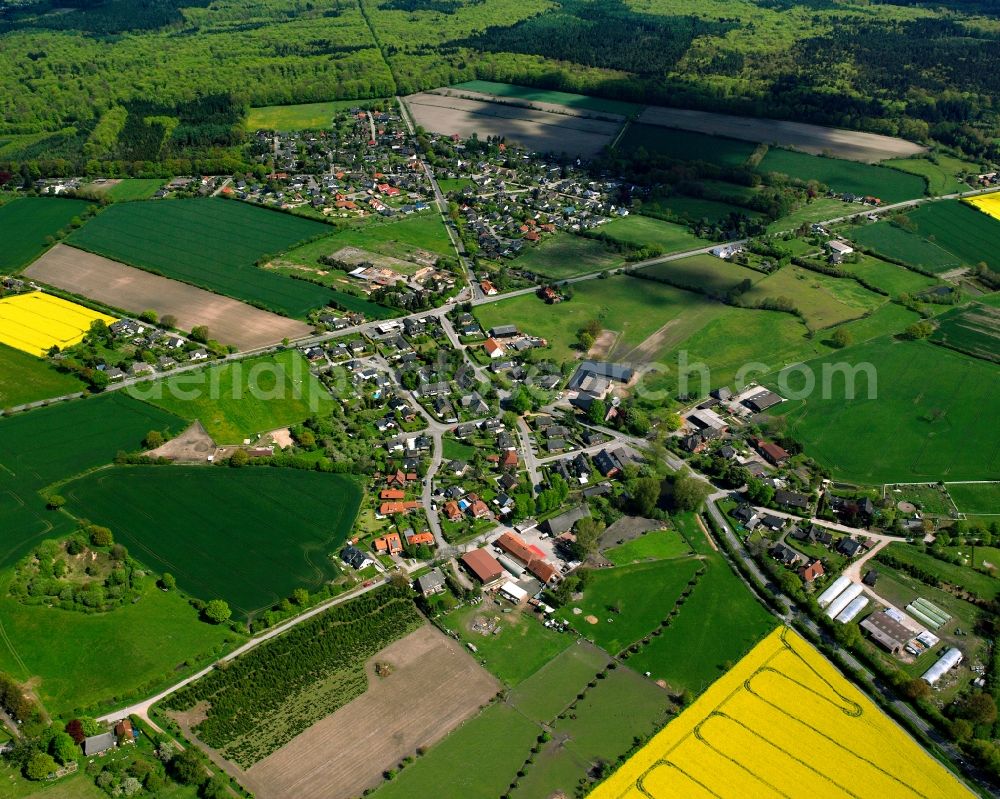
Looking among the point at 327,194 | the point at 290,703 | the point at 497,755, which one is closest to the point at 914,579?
the point at 497,755

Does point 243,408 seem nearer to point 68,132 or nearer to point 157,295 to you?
point 157,295

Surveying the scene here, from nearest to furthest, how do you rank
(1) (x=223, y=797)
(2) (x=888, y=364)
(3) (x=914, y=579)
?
(1) (x=223, y=797)
(3) (x=914, y=579)
(2) (x=888, y=364)

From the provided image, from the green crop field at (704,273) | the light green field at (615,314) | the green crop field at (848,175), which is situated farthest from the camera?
the green crop field at (848,175)

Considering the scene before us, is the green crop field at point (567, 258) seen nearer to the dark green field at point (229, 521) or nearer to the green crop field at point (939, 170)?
the dark green field at point (229, 521)

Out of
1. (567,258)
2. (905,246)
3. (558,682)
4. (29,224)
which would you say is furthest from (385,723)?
(29,224)

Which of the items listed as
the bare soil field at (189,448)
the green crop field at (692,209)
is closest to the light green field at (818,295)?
the green crop field at (692,209)

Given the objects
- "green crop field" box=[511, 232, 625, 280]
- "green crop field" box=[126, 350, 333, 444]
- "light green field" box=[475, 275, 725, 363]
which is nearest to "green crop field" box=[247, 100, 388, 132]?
"green crop field" box=[511, 232, 625, 280]

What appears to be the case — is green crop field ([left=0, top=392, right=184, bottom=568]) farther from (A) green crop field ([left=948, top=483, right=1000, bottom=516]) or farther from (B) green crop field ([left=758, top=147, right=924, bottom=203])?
(B) green crop field ([left=758, top=147, right=924, bottom=203])
